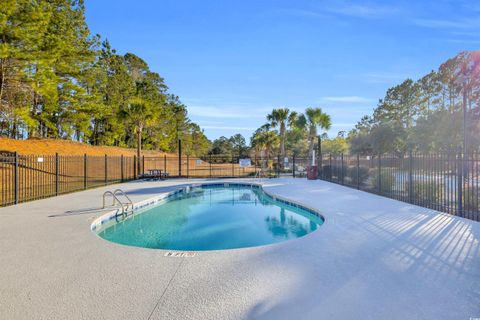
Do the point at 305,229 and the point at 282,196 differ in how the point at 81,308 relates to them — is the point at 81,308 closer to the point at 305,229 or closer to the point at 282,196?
the point at 305,229

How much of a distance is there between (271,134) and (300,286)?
32971 mm

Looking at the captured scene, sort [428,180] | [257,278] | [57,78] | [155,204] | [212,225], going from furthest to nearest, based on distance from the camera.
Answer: [57,78]
[155,204]
[428,180]
[212,225]
[257,278]

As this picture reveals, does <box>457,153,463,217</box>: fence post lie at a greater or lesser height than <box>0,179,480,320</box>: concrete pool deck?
greater

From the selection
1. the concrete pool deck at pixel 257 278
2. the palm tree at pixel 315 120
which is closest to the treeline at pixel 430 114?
the palm tree at pixel 315 120

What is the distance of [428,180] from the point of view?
7.20 m

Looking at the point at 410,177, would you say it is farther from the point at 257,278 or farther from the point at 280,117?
the point at 280,117

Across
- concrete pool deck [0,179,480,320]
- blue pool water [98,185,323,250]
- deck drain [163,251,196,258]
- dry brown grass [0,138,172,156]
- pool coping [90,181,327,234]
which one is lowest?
blue pool water [98,185,323,250]

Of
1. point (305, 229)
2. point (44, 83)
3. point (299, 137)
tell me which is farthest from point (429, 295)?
point (299, 137)

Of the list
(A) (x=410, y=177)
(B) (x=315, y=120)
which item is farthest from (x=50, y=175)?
(B) (x=315, y=120)

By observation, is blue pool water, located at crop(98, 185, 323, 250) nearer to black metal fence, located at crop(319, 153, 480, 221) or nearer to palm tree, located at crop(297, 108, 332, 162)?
black metal fence, located at crop(319, 153, 480, 221)

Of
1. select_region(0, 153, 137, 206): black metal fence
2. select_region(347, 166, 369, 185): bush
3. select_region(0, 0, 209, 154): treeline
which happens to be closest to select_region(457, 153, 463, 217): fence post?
select_region(347, 166, 369, 185): bush

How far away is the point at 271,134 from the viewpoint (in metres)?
35.2

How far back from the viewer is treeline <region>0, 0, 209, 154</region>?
12297 mm

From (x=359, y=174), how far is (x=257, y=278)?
9631 mm
